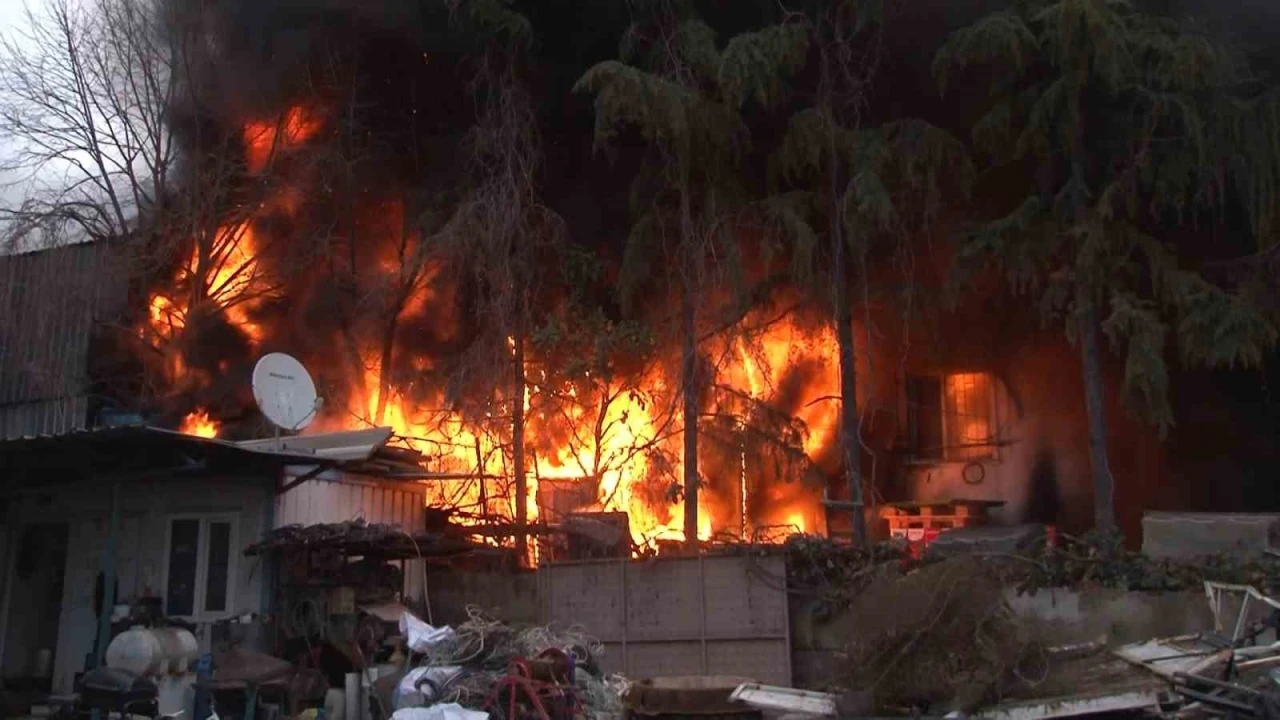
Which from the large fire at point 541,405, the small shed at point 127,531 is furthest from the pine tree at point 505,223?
the small shed at point 127,531

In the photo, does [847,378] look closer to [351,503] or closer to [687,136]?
[687,136]

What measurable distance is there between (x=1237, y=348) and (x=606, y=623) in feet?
29.9

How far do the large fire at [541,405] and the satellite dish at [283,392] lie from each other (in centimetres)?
275

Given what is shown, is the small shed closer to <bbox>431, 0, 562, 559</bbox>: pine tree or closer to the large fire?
the large fire

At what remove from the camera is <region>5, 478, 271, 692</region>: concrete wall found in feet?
45.9

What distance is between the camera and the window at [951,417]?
21.2 meters

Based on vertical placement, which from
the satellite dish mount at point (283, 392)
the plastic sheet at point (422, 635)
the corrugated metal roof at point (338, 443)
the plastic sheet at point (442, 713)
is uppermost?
the satellite dish mount at point (283, 392)

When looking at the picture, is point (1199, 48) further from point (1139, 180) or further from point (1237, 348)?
point (1237, 348)

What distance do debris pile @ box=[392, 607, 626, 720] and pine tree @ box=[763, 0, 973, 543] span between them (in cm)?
560

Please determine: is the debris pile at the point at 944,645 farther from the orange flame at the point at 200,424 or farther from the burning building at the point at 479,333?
the orange flame at the point at 200,424

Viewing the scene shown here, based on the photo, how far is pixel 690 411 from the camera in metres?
17.6

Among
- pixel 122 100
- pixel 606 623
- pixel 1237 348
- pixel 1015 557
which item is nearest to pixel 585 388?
pixel 606 623

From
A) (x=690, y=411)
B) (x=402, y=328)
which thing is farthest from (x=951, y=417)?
(x=402, y=328)

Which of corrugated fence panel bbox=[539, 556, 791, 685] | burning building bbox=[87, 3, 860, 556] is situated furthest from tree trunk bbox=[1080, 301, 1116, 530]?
corrugated fence panel bbox=[539, 556, 791, 685]
